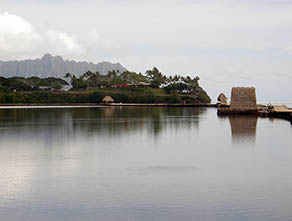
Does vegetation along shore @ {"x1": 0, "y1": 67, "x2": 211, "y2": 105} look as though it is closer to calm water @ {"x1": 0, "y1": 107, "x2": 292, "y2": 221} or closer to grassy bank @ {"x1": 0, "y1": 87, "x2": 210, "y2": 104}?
grassy bank @ {"x1": 0, "y1": 87, "x2": 210, "y2": 104}

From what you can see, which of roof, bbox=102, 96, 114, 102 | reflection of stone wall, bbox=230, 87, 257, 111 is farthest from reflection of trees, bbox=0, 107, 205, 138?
roof, bbox=102, 96, 114, 102

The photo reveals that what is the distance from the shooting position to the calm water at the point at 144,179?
12523 mm

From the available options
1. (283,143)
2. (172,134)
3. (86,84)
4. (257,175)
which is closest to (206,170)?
(257,175)

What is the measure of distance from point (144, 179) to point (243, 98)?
4690 centimetres

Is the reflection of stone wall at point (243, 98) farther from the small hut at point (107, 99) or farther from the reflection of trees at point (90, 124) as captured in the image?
the small hut at point (107, 99)

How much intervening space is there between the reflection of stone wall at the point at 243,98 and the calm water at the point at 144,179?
31.7 metres

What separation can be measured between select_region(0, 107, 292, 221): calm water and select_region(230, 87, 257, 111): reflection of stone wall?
104 feet

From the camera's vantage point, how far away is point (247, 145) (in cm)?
2755

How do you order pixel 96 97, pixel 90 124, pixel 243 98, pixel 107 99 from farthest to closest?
pixel 96 97
pixel 107 99
pixel 243 98
pixel 90 124

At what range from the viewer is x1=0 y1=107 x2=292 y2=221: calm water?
12.5 metres

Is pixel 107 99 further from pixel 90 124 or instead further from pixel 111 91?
pixel 90 124

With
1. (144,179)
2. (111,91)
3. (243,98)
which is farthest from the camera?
(111,91)

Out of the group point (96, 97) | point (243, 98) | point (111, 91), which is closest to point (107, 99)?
point (96, 97)

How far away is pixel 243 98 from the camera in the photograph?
61062 millimetres
